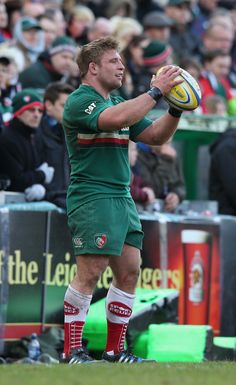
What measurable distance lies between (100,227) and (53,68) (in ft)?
19.1

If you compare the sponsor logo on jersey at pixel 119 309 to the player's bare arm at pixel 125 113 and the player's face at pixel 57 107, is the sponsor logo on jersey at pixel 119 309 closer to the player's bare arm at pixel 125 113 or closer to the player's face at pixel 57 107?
the player's bare arm at pixel 125 113

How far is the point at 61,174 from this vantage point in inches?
A: 470

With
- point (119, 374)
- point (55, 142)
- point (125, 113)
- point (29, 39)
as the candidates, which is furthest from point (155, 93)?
point (29, 39)

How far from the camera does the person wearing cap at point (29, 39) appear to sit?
15.3 metres

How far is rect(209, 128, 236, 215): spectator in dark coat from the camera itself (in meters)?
13.6

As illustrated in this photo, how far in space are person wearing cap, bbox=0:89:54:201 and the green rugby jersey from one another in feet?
7.89

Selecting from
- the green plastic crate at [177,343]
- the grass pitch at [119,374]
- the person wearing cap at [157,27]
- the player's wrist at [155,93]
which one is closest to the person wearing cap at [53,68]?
the person wearing cap at [157,27]

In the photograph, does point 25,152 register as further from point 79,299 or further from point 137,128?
point 79,299

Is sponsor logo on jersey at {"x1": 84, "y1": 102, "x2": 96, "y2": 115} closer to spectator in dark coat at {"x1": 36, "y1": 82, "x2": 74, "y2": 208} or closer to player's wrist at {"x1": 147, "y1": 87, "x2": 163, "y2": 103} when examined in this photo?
player's wrist at {"x1": 147, "y1": 87, "x2": 163, "y2": 103}

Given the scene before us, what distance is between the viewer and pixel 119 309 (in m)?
9.22

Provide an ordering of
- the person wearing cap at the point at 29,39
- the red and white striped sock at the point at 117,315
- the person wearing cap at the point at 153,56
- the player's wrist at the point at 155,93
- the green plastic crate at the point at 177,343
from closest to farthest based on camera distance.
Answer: the player's wrist at the point at 155,93
the red and white striped sock at the point at 117,315
the green plastic crate at the point at 177,343
the person wearing cap at the point at 29,39
the person wearing cap at the point at 153,56

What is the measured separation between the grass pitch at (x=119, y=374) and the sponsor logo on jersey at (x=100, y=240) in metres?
0.97

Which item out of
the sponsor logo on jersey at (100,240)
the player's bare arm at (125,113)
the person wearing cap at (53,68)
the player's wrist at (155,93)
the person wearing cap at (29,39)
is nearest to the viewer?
the player's bare arm at (125,113)

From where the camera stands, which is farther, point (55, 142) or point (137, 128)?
point (55, 142)
